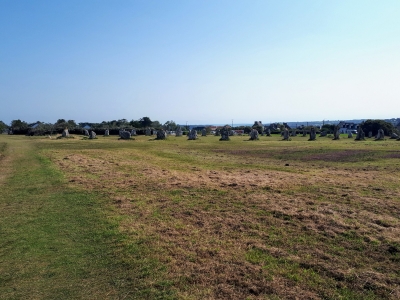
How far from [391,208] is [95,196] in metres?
8.75

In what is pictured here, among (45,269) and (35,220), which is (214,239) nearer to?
(45,269)

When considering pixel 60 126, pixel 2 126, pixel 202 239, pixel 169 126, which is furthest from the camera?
pixel 169 126

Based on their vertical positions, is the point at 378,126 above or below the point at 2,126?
below

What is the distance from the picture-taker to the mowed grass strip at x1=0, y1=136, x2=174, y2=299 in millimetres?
4660

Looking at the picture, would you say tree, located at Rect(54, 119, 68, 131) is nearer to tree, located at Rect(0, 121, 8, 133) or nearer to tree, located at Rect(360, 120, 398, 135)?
tree, located at Rect(0, 121, 8, 133)

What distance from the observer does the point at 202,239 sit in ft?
21.2

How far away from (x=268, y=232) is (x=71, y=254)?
3.99m

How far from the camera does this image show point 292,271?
5.04 m

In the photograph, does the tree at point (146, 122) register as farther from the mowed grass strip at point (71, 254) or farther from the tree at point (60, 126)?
the mowed grass strip at point (71, 254)

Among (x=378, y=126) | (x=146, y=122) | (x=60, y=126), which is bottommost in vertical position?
(x=378, y=126)

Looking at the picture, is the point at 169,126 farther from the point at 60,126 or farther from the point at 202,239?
the point at 202,239

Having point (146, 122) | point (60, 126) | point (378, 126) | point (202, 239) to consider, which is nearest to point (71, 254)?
point (202, 239)

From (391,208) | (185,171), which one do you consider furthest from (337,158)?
(391,208)

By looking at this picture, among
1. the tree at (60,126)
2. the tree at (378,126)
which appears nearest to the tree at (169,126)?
the tree at (60,126)
